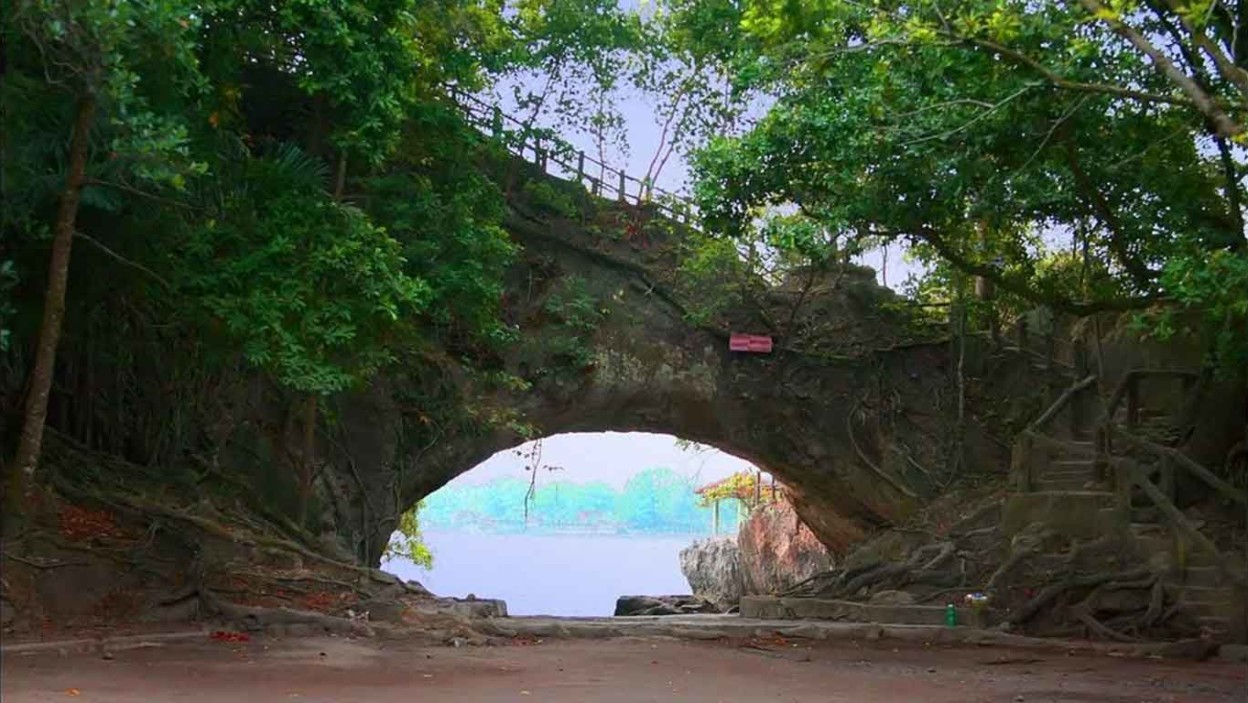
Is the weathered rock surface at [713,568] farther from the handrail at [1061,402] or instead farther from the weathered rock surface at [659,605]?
the handrail at [1061,402]

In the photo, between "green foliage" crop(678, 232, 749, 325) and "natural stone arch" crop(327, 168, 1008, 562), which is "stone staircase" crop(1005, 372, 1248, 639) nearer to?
"natural stone arch" crop(327, 168, 1008, 562)

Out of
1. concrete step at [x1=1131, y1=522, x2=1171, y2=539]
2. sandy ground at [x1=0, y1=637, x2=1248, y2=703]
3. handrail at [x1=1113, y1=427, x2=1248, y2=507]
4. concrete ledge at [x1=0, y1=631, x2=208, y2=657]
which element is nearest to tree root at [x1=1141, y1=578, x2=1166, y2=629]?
concrete step at [x1=1131, y1=522, x2=1171, y2=539]

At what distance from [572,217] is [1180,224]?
32.8ft

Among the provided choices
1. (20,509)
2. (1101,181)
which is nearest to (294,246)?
(20,509)

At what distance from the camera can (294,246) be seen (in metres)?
9.39

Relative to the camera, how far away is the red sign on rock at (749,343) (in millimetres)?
19250

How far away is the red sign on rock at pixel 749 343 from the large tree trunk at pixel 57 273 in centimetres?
1186

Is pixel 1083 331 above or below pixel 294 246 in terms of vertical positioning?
above

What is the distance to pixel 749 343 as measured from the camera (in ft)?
63.3

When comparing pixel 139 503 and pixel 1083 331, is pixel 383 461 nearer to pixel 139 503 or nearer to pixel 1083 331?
pixel 139 503

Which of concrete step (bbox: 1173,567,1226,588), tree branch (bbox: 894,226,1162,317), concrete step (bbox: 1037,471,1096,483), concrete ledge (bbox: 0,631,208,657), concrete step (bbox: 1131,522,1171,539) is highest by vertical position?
tree branch (bbox: 894,226,1162,317)

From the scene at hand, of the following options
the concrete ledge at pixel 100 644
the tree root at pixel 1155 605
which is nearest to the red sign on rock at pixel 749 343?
the tree root at pixel 1155 605

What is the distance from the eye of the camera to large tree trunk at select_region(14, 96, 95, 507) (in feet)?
27.3

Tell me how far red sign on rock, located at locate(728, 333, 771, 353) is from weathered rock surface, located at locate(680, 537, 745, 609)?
9.44 meters
